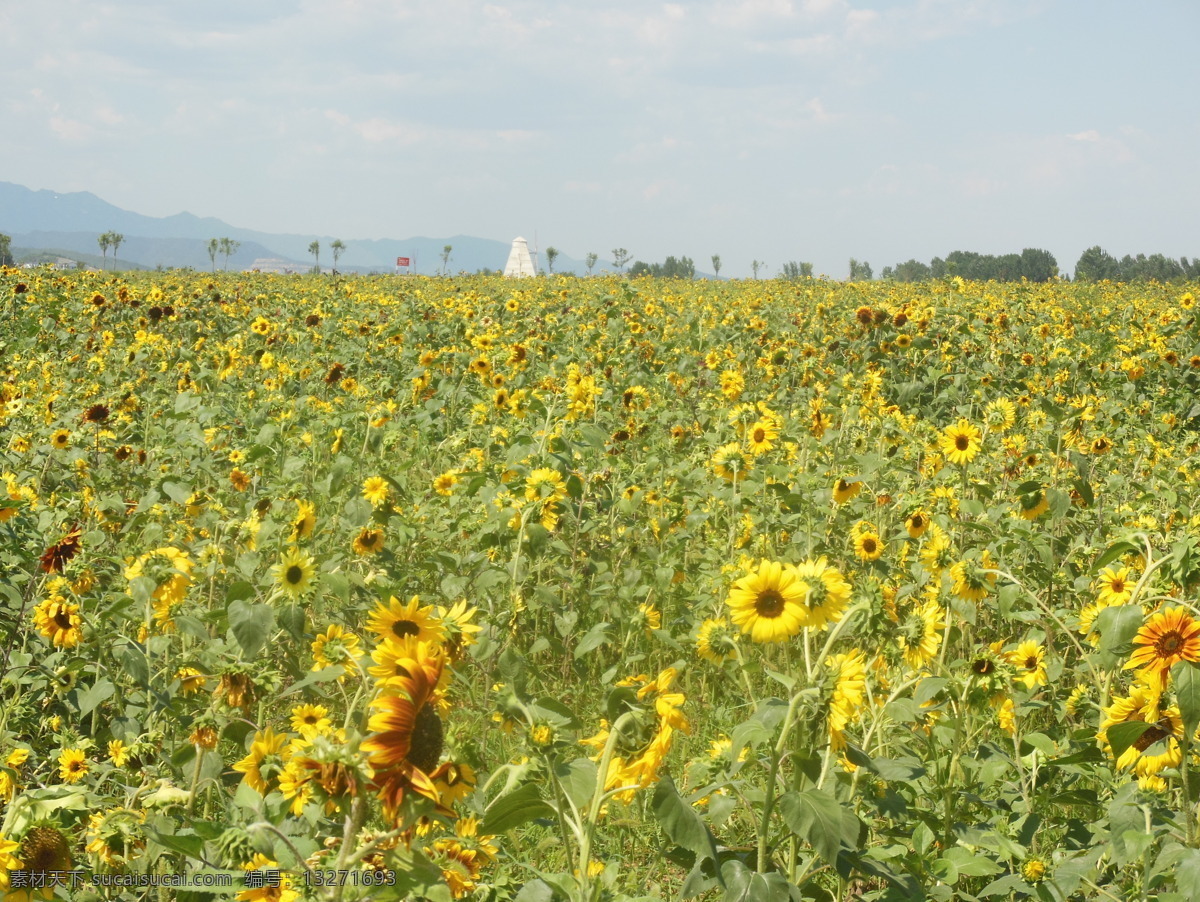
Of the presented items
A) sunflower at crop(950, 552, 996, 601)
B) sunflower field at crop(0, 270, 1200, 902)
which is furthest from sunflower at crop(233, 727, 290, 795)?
sunflower at crop(950, 552, 996, 601)

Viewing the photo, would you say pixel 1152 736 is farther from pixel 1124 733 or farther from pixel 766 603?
pixel 766 603

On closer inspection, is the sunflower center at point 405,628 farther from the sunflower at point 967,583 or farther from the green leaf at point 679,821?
the sunflower at point 967,583

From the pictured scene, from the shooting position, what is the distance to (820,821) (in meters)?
1.45

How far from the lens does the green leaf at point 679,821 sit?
142 cm

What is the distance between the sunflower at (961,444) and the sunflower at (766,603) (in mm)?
2855

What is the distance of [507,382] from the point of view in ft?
21.5

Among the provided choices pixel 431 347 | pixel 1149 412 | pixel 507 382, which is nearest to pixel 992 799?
pixel 507 382

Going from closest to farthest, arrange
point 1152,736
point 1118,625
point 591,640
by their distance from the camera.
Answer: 1. point 1118,625
2. point 1152,736
3. point 591,640

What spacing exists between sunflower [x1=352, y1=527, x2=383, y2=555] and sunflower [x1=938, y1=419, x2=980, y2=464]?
8.63 ft

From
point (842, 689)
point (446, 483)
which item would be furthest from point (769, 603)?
point (446, 483)

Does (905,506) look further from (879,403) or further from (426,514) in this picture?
(879,403)

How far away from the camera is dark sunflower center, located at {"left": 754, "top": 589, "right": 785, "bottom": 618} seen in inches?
70.3

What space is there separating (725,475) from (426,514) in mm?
1247

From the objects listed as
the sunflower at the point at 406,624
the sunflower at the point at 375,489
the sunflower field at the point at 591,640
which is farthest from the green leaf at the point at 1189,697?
the sunflower at the point at 375,489
